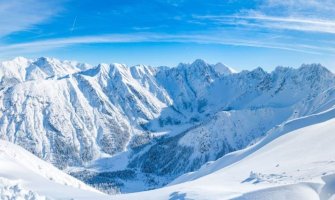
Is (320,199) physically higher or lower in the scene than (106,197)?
higher

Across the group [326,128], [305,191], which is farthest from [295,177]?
[326,128]

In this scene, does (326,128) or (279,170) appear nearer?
(279,170)

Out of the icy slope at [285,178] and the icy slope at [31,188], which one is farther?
the icy slope at [285,178]

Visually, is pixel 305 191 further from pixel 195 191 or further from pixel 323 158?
pixel 323 158

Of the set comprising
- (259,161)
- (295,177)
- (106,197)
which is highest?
(295,177)

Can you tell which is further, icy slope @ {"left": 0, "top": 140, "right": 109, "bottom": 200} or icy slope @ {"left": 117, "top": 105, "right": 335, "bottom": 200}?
icy slope @ {"left": 117, "top": 105, "right": 335, "bottom": 200}

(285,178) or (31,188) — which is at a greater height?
(285,178)

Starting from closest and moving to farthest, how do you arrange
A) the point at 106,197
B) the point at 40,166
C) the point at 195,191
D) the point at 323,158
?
the point at 195,191, the point at 106,197, the point at 323,158, the point at 40,166

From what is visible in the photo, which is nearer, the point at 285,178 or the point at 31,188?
the point at 285,178

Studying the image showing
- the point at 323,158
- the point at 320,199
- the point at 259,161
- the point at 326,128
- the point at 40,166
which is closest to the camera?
the point at 320,199

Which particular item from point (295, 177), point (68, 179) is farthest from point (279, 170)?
point (68, 179)
